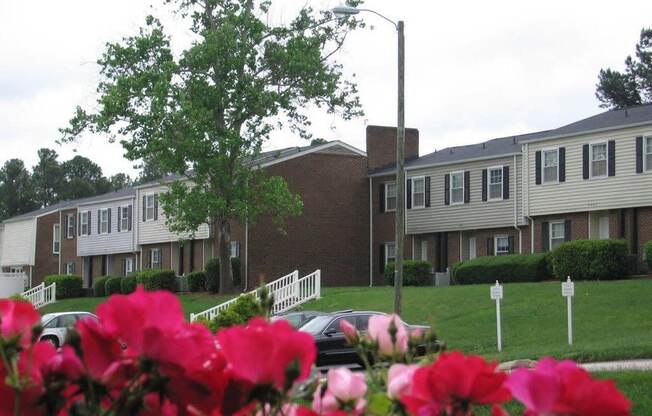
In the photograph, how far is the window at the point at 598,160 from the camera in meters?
42.8

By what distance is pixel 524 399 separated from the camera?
6.16ft

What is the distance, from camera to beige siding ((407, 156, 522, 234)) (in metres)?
46.8

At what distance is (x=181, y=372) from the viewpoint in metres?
1.96

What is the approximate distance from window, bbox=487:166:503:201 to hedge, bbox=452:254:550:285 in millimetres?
4190

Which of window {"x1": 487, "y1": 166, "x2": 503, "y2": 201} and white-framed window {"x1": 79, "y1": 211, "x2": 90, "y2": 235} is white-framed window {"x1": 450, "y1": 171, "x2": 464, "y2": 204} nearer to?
window {"x1": 487, "y1": 166, "x2": 503, "y2": 201}

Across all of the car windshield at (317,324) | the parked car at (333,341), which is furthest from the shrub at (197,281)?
the parked car at (333,341)

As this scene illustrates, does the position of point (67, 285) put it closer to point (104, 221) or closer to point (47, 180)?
point (104, 221)

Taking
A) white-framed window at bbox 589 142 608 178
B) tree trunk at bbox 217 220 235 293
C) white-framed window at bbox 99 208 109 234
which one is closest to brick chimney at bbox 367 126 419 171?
tree trunk at bbox 217 220 235 293

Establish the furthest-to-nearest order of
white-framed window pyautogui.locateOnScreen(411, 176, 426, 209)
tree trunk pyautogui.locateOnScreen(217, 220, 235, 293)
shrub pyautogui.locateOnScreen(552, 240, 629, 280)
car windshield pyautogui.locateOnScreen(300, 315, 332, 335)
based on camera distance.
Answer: white-framed window pyautogui.locateOnScreen(411, 176, 426, 209) < tree trunk pyautogui.locateOnScreen(217, 220, 235, 293) < shrub pyautogui.locateOnScreen(552, 240, 629, 280) < car windshield pyautogui.locateOnScreen(300, 315, 332, 335)

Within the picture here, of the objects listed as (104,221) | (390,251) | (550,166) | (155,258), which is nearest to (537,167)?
(550,166)

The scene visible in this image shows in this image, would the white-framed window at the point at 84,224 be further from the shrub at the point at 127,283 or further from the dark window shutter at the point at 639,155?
the dark window shutter at the point at 639,155

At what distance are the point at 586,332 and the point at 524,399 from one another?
28.0 metres

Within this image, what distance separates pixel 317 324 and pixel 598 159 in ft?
71.9

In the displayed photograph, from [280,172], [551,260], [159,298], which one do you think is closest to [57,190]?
[280,172]
